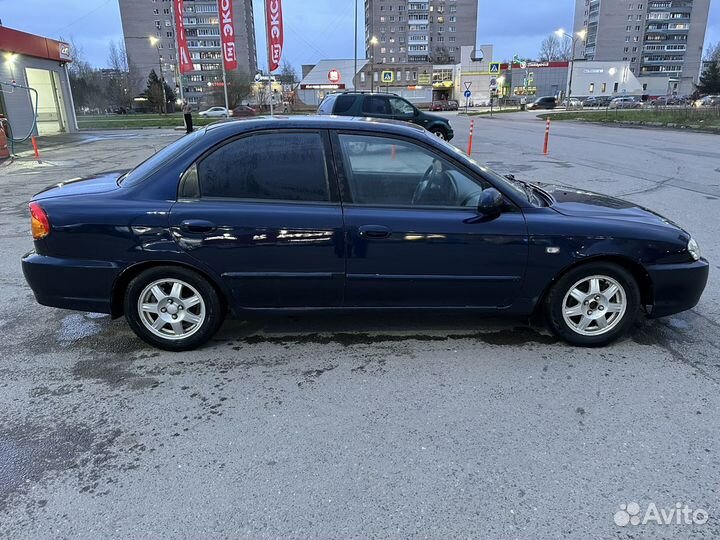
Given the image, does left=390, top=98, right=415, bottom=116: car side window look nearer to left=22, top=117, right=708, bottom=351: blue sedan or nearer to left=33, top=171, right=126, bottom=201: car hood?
left=33, top=171, right=126, bottom=201: car hood

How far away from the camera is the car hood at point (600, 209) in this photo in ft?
12.3

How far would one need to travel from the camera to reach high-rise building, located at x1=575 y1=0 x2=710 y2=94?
11800 cm

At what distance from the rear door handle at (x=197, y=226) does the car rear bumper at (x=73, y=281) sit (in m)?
0.56

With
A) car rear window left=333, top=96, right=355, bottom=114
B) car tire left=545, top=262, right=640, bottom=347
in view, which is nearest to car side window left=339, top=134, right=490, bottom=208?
car tire left=545, top=262, right=640, bottom=347

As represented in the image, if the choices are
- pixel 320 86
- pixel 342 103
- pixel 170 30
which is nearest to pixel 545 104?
pixel 320 86

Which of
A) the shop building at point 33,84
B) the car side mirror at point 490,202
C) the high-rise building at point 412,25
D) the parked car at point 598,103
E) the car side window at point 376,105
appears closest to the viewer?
the car side mirror at point 490,202

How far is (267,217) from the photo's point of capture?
3451 mm

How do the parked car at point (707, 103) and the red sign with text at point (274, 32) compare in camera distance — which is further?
the parked car at point (707, 103)

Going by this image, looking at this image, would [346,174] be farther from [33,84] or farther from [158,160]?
[33,84]

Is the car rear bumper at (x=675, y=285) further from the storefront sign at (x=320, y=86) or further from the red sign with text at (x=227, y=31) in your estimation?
the storefront sign at (x=320, y=86)

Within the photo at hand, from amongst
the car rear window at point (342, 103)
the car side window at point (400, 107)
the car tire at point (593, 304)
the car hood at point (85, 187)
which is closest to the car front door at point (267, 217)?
the car hood at point (85, 187)

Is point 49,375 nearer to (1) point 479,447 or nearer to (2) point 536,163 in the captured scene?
(1) point 479,447

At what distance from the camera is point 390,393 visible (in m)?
3.23

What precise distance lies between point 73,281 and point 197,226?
3.22 feet
